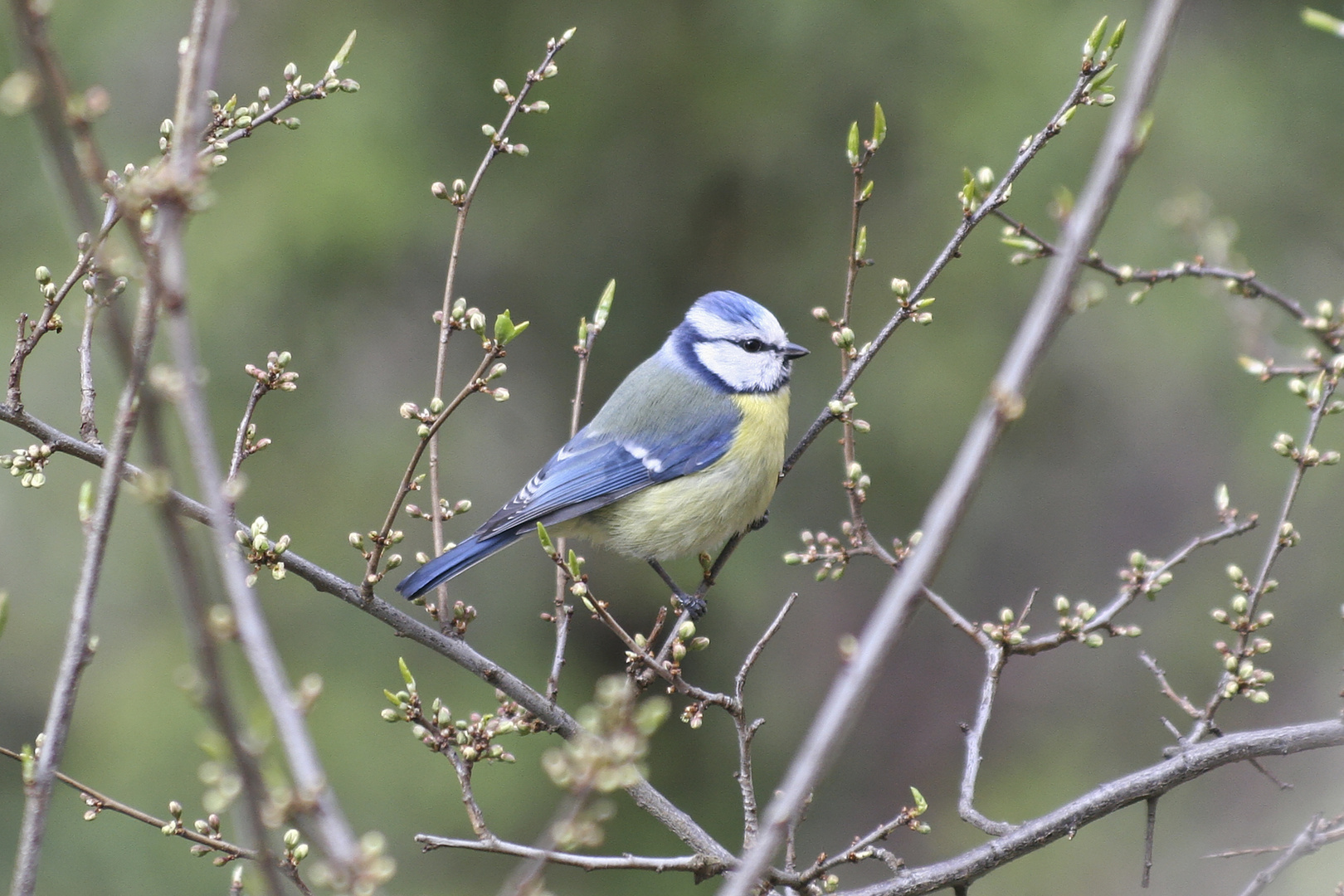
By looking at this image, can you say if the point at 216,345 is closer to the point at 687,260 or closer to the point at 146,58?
the point at 146,58

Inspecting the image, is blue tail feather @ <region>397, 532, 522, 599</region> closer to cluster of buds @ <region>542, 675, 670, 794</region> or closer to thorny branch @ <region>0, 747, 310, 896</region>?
thorny branch @ <region>0, 747, 310, 896</region>

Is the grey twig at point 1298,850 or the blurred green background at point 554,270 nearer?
the grey twig at point 1298,850

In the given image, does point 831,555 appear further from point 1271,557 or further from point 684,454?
point 684,454

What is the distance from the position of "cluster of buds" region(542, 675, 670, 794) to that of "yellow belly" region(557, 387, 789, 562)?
7.68ft

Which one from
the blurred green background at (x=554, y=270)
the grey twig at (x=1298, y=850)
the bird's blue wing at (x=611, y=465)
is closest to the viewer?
the grey twig at (x=1298, y=850)

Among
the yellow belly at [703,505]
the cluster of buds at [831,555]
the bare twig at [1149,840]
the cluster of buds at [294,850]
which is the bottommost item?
the cluster of buds at [294,850]

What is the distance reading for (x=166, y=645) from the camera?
491 cm

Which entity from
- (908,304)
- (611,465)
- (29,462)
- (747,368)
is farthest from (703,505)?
(29,462)

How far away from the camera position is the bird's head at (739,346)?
3.71 meters

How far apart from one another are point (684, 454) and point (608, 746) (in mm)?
2570

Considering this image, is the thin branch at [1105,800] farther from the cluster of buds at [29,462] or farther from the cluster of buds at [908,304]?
the cluster of buds at [29,462]

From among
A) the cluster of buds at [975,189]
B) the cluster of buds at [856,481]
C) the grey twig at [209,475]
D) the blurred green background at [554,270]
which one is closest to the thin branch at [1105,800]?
the cluster of buds at [856,481]

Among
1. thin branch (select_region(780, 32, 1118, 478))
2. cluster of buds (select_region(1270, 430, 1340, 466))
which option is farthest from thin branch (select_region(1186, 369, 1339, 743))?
thin branch (select_region(780, 32, 1118, 478))

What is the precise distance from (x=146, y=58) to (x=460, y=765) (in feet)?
14.0
